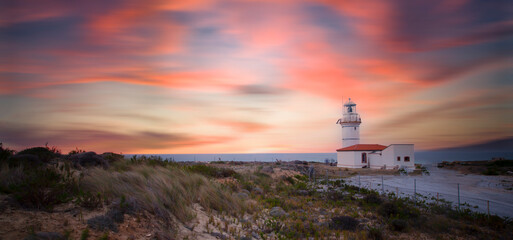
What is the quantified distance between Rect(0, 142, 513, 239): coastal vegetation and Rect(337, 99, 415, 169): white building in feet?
84.9

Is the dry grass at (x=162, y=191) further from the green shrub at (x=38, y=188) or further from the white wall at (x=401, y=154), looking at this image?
the white wall at (x=401, y=154)

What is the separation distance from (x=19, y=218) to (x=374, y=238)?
8500 millimetres

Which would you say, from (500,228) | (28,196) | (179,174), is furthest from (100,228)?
(500,228)

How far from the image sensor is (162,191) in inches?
285

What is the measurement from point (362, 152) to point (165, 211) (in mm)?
39135

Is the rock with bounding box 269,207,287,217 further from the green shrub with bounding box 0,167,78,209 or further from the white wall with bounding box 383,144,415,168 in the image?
the white wall with bounding box 383,144,415,168

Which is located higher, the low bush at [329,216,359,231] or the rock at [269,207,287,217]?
the rock at [269,207,287,217]

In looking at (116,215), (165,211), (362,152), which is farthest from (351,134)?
(116,215)

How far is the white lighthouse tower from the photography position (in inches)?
1773

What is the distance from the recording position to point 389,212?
1063 cm

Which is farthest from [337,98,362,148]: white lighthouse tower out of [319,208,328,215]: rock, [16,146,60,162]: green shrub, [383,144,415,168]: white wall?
[16,146,60,162]: green shrub

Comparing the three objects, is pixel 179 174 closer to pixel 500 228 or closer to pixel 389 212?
pixel 389 212

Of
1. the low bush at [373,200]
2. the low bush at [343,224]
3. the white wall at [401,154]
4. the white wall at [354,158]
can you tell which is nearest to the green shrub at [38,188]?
the low bush at [343,224]

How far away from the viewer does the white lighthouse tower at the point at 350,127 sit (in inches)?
1773
